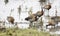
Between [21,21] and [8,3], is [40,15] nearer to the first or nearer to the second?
[21,21]

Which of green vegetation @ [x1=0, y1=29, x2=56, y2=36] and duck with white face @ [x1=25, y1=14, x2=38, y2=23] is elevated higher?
duck with white face @ [x1=25, y1=14, x2=38, y2=23]

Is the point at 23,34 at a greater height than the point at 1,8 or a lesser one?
lesser

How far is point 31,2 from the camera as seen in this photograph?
4.08ft

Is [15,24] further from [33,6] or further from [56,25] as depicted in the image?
Answer: [56,25]

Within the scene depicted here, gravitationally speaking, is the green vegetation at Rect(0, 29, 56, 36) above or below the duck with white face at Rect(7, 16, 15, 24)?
below

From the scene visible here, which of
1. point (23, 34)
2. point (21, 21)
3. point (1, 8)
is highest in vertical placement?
point (1, 8)

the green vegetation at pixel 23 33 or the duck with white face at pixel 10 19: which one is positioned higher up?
the duck with white face at pixel 10 19

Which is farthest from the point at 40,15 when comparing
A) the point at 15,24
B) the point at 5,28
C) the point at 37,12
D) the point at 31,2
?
the point at 5,28

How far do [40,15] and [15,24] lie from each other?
0.25 m

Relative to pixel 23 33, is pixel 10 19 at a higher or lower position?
higher

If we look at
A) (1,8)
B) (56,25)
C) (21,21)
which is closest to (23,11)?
(21,21)

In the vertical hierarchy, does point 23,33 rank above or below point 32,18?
below

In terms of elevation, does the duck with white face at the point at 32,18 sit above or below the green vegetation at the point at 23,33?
above

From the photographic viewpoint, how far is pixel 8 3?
49.3 inches
